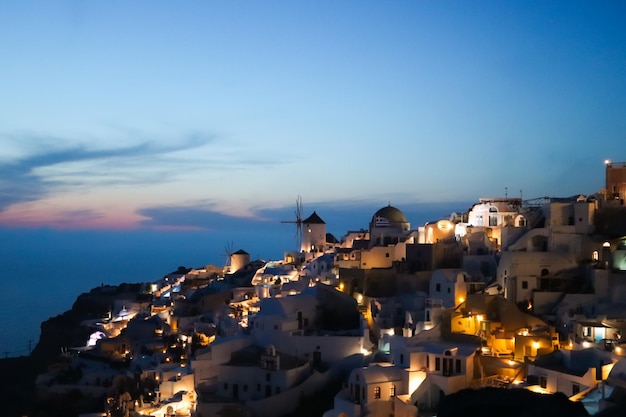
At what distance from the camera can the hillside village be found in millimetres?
21969

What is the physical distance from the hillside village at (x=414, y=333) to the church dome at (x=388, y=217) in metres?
3.33

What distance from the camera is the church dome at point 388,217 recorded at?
41625 mm

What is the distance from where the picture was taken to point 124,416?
1068 inches

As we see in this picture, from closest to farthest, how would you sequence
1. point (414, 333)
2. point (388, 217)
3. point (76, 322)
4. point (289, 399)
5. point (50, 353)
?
point (289, 399) < point (414, 333) < point (388, 217) < point (50, 353) < point (76, 322)

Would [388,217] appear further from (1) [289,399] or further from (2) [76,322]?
(2) [76,322]

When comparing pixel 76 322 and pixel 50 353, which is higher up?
pixel 76 322

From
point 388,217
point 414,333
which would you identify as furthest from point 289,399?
point 388,217

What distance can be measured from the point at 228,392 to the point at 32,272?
14538 cm

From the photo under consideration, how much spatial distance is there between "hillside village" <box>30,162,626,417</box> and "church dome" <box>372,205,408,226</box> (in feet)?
10.9

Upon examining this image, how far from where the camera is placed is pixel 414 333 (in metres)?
25.9

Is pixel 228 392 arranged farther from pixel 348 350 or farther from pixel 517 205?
pixel 517 205

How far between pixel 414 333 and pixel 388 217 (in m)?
16.9

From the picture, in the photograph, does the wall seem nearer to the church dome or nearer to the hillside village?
the hillside village

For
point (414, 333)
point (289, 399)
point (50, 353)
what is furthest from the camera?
point (50, 353)
